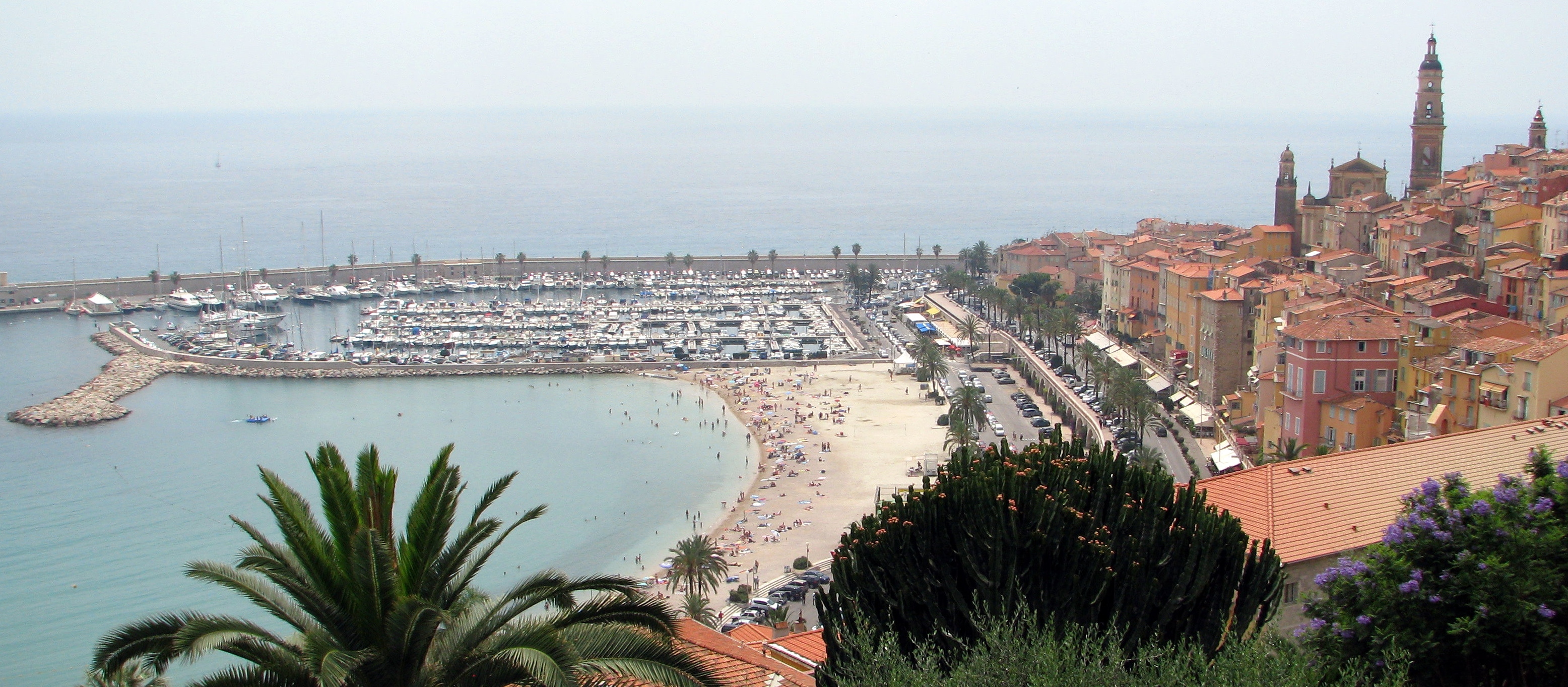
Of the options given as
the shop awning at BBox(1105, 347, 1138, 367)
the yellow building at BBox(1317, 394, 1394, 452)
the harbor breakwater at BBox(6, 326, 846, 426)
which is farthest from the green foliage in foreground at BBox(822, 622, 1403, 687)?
the harbor breakwater at BBox(6, 326, 846, 426)

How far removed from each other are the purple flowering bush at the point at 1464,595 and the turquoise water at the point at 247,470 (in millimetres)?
20158

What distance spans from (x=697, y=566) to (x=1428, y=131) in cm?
3409

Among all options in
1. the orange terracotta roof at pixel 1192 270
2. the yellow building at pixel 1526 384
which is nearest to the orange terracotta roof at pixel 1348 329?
the yellow building at pixel 1526 384

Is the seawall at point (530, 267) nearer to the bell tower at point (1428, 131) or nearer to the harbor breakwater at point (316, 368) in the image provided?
the harbor breakwater at point (316, 368)

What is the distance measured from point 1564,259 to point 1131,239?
23.3 metres

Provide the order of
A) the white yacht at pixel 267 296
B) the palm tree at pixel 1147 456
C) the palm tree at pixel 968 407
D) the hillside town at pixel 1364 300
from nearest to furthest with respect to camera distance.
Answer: the hillside town at pixel 1364 300 < the palm tree at pixel 1147 456 < the palm tree at pixel 968 407 < the white yacht at pixel 267 296

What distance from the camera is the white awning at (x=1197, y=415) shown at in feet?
107

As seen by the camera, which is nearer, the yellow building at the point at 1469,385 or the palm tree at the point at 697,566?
the yellow building at the point at 1469,385

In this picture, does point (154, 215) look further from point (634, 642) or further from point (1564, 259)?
point (634, 642)

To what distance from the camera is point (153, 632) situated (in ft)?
20.6

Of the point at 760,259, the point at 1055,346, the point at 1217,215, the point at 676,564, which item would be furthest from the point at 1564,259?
the point at 1217,215

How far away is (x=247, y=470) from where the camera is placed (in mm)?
35750

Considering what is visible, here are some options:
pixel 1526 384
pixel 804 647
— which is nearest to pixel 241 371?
pixel 1526 384

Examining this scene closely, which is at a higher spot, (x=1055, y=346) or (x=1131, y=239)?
(x=1131, y=239)
